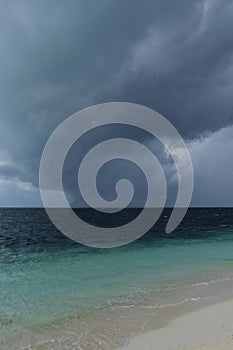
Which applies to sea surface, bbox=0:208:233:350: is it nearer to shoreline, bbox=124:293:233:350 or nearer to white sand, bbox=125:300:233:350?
shoreline, bbox=124:293:233:350

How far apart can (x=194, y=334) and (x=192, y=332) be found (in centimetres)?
22

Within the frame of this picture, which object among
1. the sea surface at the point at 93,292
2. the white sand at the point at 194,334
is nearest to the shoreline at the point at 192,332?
the white sand at the point at 194,334

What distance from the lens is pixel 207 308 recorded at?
516 inches

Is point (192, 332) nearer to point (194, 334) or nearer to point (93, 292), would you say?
point (194, 334)

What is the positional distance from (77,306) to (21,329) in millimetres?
3248

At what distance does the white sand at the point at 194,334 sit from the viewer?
9.37 meters

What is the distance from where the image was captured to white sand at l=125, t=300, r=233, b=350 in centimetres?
937

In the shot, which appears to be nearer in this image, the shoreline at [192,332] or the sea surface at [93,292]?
the shoreline at [192,332]

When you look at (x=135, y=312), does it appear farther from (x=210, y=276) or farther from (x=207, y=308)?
(x=210, y=276)

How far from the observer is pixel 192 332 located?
10586 millimetres

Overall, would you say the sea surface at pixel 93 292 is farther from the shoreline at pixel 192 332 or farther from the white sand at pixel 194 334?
the white sand at pixel 194 334

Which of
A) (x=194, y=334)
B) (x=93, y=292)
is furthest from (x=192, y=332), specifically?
(x=93, y=292)

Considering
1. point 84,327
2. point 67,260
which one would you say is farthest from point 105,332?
point 67,260

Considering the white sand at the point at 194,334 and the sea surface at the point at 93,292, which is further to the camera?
the sea surface at the point at 93,292
